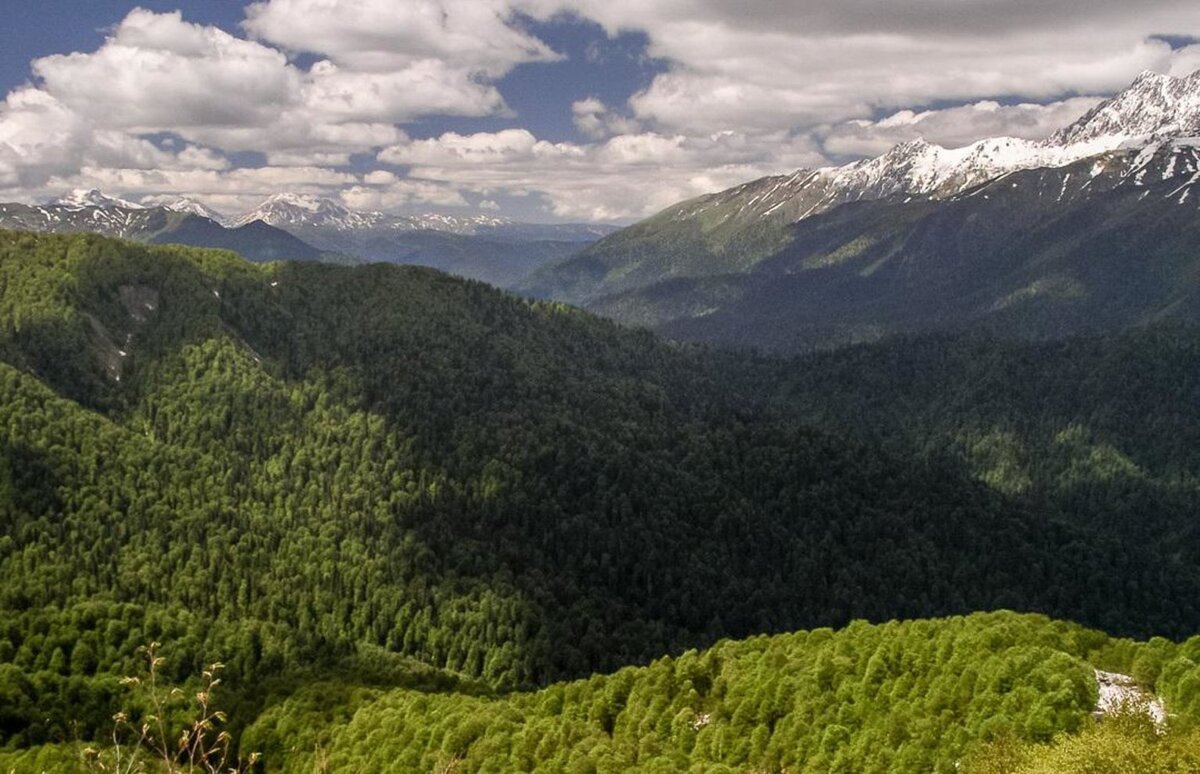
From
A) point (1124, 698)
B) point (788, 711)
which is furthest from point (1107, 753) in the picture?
point (788, 711)

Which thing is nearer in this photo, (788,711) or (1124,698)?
(1124,698)

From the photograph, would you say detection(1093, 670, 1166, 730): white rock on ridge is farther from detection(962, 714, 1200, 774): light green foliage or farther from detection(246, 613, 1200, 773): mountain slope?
detection(962, 714, 1200, 774): light green foliage

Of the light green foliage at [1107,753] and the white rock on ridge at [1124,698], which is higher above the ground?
the light green foliage at [1107,753]

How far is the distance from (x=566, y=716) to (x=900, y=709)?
162 feet

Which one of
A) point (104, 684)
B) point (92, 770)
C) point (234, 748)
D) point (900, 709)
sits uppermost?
point (92, 770)

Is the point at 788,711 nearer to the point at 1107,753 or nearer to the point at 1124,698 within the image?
the point at 1124,698

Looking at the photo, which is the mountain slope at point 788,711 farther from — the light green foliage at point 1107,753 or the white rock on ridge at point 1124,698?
the light green foliage at point 1107,753

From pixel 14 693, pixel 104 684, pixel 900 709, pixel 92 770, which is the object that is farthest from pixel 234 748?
pixel 92 770

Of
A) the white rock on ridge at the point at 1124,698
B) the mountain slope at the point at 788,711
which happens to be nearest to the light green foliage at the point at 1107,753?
the white rock on ridge at the point at 1124,698

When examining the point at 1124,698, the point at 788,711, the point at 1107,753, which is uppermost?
the point at 1107,753

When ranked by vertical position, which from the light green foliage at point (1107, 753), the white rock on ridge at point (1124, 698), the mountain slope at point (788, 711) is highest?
the light green foliage at point (1107, 753)

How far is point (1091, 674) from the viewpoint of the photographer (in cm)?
8200

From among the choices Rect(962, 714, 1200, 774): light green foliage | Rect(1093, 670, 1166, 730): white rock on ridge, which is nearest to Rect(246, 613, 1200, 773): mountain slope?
Rect(1093, 670, 1166, 730): white rock on ridge

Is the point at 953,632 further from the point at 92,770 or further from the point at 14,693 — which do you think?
the point at 14,693
